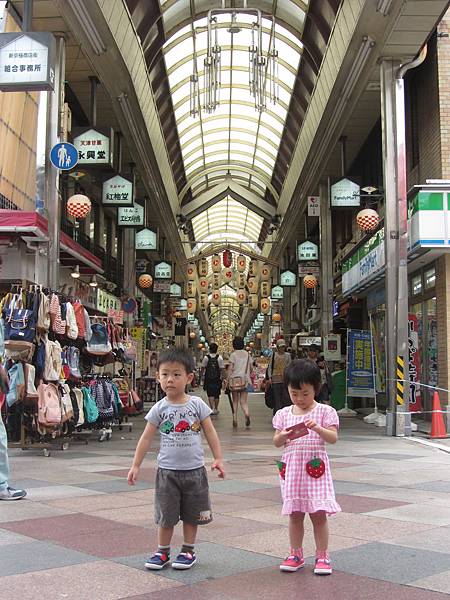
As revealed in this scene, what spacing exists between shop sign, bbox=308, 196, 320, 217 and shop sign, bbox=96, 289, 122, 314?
23.2 ft

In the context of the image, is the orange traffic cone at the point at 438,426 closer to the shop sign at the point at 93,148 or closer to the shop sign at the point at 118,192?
the shop sign at the point at 93,148

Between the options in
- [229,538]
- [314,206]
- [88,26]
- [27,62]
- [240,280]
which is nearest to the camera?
[229,538]

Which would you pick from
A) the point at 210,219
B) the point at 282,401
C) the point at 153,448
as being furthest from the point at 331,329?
the point at 210,219

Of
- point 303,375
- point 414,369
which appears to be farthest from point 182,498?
point 414,369

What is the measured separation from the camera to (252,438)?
12.1m

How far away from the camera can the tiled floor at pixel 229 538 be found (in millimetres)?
3525

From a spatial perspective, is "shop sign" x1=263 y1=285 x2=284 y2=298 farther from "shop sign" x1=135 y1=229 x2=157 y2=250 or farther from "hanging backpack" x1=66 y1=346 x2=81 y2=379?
"hanging backpack" x1=66 y1=346 x2=81 y2=379

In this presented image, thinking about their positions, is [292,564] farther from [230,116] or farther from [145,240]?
[230,116]

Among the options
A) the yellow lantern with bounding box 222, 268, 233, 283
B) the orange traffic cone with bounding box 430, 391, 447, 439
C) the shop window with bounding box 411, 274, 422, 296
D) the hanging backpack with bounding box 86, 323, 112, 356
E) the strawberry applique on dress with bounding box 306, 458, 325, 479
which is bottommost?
the orange traffic cone with bounding box 430, 391, 447, 439

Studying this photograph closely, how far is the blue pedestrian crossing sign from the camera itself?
39.7 ft

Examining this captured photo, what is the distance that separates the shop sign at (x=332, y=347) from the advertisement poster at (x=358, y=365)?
12.5ft

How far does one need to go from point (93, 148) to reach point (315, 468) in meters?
12.1

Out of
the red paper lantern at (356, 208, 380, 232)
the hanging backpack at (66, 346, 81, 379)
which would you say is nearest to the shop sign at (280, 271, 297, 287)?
the red paper lantern at (356, 208, 380, 232)

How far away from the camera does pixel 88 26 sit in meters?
12.7
